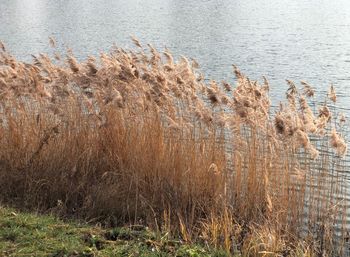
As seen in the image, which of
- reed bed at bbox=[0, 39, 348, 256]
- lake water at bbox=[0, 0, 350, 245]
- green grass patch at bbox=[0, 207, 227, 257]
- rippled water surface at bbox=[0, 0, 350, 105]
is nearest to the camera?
green grass patch at bbox=[0, 207, 227, 257]

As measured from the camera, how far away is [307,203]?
5891 millimetres

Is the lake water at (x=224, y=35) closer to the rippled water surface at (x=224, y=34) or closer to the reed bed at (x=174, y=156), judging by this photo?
the rippled water surface at (x=224, y=34)

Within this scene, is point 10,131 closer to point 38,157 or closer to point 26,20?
point 38,157

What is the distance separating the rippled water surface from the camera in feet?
54.6

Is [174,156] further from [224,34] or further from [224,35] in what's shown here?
[224,34]

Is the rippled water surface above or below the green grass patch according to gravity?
above

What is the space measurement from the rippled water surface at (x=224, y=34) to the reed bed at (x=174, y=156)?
710 cm

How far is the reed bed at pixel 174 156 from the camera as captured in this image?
5.61m

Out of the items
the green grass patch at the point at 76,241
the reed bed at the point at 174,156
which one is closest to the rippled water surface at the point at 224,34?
the reed bed at the point at 174,156

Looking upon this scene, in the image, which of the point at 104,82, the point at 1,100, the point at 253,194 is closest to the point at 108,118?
the point at 104,82

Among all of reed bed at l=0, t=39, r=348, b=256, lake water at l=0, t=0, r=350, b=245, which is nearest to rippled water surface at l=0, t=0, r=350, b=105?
lake water at l=0, t=0, r=350, b=245

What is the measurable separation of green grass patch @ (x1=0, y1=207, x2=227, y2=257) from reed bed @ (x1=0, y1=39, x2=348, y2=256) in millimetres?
354

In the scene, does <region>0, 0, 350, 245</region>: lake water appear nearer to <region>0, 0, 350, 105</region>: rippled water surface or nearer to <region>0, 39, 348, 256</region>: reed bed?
<region>0, 0, 350, 105</region>: rippled water surface

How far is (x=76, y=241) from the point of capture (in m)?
4.80
